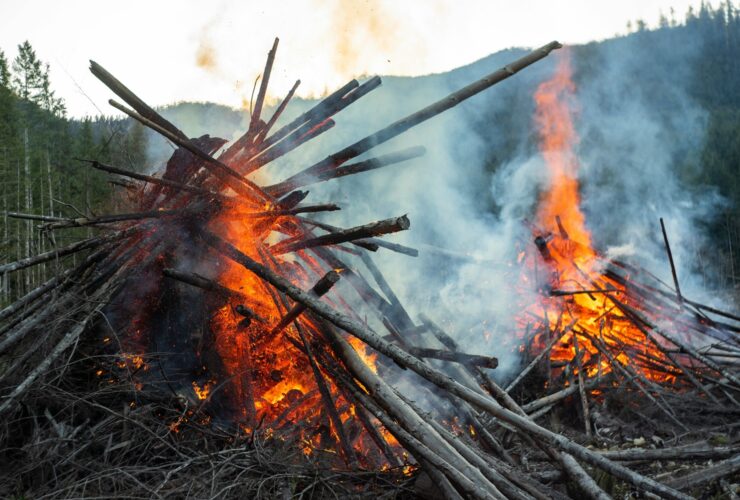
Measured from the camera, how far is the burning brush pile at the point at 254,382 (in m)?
3.50

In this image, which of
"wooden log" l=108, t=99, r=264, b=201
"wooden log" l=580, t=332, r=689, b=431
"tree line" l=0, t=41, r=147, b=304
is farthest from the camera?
"tree line" l=0, t=41, r=147, b=304

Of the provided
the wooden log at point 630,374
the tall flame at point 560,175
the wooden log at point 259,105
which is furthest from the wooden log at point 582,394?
the wooden log at point 259,105

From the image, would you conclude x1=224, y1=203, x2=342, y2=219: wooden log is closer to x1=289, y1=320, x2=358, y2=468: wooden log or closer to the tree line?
x1=289, y1=320, x2=358, y2=468: wooden log

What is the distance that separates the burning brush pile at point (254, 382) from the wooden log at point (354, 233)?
0.07 ft

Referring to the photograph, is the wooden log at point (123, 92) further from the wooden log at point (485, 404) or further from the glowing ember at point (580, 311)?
the glowing ember at point (580, 311)

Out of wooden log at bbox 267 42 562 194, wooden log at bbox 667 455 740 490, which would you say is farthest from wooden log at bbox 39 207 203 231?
wooden log at bbox 667 455 740 490

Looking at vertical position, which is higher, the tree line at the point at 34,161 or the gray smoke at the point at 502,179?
the tree line at the point at 34,161

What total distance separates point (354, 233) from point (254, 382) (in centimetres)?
167

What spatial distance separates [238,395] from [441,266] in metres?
6.78

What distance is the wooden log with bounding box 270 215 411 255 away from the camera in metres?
3.80

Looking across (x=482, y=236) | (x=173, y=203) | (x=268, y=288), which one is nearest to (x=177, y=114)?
(x=173, y=203)

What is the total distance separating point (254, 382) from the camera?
4766 mm

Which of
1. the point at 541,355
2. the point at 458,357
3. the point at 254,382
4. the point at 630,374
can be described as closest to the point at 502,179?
the point at 541,355

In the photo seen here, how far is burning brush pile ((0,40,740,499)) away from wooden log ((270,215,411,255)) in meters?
0.02
